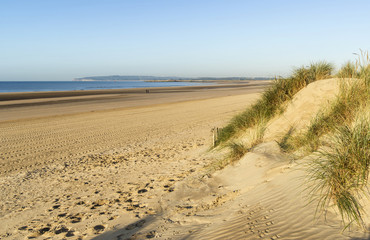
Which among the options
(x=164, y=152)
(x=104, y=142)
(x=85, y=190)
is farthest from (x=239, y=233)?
(x=104, y=142)

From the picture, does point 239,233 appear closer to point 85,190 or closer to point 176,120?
point 85,190

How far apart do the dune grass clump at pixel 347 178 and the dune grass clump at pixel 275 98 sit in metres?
4.52

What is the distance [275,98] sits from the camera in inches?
349

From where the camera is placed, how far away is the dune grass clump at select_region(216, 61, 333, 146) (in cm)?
852

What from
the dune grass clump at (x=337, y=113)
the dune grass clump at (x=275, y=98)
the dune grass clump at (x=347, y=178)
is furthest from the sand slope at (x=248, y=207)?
the dune grass clump at (x=275, y=98)

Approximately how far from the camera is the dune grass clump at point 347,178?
3260 millimetres

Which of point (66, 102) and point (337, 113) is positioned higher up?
point (337, 113)

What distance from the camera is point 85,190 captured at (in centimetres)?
609

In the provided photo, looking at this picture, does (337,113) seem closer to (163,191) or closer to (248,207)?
(248,207)

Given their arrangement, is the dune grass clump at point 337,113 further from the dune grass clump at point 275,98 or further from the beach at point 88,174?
the beach at point 88,174

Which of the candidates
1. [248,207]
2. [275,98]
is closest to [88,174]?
[248,207]

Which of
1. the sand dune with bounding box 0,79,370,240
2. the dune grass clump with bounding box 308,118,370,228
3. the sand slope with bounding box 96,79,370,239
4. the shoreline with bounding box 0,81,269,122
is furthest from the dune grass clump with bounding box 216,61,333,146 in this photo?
the dune grass clump with bounding box 308,118,370,228

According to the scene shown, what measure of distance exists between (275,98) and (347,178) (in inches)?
220

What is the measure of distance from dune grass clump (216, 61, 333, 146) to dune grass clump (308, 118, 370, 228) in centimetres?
452
